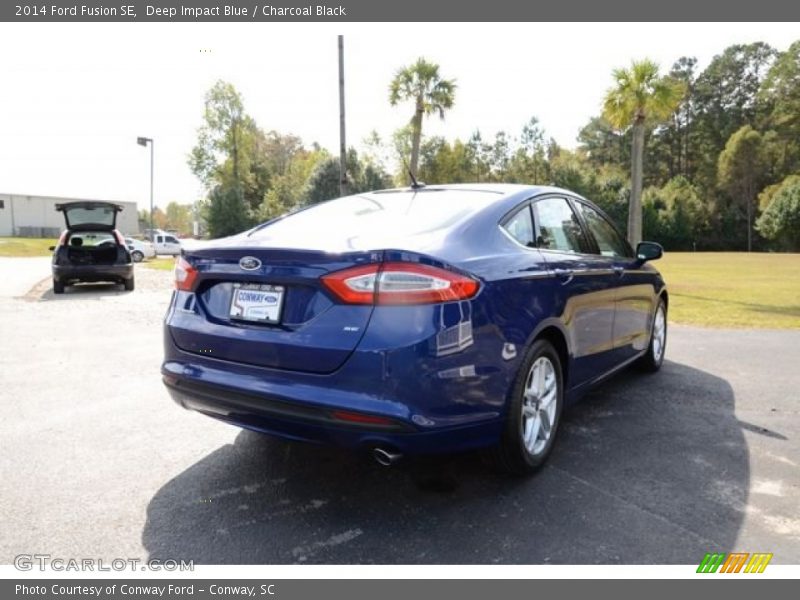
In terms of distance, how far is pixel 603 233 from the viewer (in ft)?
15.6

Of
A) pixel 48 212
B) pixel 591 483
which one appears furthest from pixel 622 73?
pixel 48 212

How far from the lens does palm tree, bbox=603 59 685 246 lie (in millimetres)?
19109

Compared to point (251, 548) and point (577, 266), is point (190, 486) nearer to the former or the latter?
point (251, 548)

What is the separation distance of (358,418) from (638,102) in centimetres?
2037

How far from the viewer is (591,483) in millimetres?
3277

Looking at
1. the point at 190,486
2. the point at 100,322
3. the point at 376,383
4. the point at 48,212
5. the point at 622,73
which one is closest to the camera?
the point at 376,383

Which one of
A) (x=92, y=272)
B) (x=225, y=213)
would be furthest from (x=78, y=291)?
(x=225, y=213)

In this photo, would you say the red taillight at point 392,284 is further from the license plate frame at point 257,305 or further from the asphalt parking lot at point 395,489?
the asphalt parking lot at point 395,489

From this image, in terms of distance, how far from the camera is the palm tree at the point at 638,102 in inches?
752

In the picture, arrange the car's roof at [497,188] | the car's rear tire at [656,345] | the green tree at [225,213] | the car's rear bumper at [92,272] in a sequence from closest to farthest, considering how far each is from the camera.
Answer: the car's roof at [497,188], the car's rear tire at [656,345], the car's rear bumper at [92,272], the green tree at [225,213]

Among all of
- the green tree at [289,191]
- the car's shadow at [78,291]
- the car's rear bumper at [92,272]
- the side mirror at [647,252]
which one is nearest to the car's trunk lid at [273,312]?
the side mirror at [647,252]

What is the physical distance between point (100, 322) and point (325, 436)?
7884 mm

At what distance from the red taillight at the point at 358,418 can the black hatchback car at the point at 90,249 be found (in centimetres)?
1276

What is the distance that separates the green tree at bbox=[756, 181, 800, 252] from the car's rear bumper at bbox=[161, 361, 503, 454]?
54.1 meters
